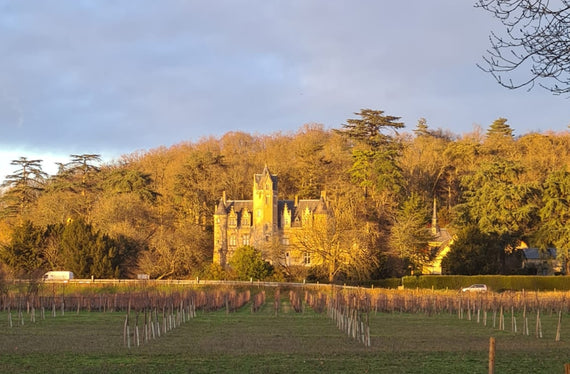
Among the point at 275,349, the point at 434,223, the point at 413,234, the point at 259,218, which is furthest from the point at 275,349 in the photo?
the point at 434,223

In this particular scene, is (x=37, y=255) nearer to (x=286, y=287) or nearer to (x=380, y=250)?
(x=286, y=287)

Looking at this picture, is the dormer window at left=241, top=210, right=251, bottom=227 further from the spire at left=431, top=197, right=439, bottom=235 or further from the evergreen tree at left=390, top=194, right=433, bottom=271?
the spire at left=431, top=197, right=439, bottom=235

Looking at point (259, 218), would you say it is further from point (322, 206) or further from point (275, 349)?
point (275, 349)

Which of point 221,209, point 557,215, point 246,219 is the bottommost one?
point 557,215

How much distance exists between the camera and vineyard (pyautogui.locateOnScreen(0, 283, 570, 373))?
57.6 feet

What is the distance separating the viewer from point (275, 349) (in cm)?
2094

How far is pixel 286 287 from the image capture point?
53906mm

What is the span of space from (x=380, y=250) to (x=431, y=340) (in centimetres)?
3962

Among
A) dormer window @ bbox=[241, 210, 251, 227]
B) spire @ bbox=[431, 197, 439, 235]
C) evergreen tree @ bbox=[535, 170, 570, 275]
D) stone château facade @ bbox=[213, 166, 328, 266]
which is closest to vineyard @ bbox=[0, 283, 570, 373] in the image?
Answer: evergreen tree @ bbox=[535, 170, 570, 275]

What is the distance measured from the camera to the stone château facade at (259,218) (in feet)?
228

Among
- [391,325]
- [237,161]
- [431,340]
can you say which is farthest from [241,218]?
[431,340]

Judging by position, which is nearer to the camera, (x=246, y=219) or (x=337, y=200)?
(x=337, y=200)

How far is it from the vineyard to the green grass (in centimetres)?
3

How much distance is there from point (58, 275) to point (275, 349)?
133ft
